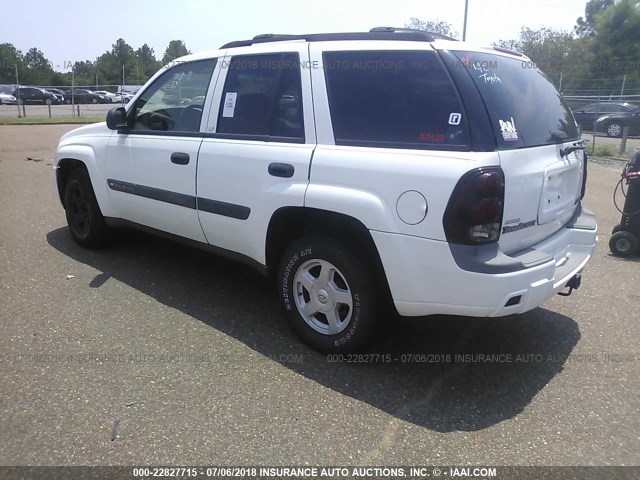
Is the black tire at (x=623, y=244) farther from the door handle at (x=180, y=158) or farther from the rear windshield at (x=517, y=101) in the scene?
the door handle at (x=180, y=158)

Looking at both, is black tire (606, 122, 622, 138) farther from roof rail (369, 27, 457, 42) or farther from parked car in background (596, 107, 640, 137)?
roof rail (369, 27, 457, 42)

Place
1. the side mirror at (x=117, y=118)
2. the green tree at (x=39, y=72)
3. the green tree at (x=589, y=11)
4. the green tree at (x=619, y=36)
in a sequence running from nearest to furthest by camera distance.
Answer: the side mirror at (x=117, y=118) → the green tree at (x=619, y=36) → the green tree at (x=39, y=72) → the green tree at (x=589, y=11)

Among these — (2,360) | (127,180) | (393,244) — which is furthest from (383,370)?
(127,180)

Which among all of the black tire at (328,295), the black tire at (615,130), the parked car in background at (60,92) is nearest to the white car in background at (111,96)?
the parked car in background at (60,92)

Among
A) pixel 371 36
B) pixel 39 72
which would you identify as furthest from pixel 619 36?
pixel 39 72

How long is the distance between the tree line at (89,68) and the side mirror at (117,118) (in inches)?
1477

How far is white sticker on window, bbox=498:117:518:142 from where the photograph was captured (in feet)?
9.50

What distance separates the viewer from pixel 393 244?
9.64 feet

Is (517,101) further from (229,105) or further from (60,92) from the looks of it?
(60,92)

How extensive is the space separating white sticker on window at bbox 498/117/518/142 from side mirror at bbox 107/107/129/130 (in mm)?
3218

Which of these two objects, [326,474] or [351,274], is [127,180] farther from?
[326,474]

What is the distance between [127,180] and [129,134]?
1.32ft

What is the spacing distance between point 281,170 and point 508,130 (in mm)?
1380

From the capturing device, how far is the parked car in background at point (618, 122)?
19531mm
